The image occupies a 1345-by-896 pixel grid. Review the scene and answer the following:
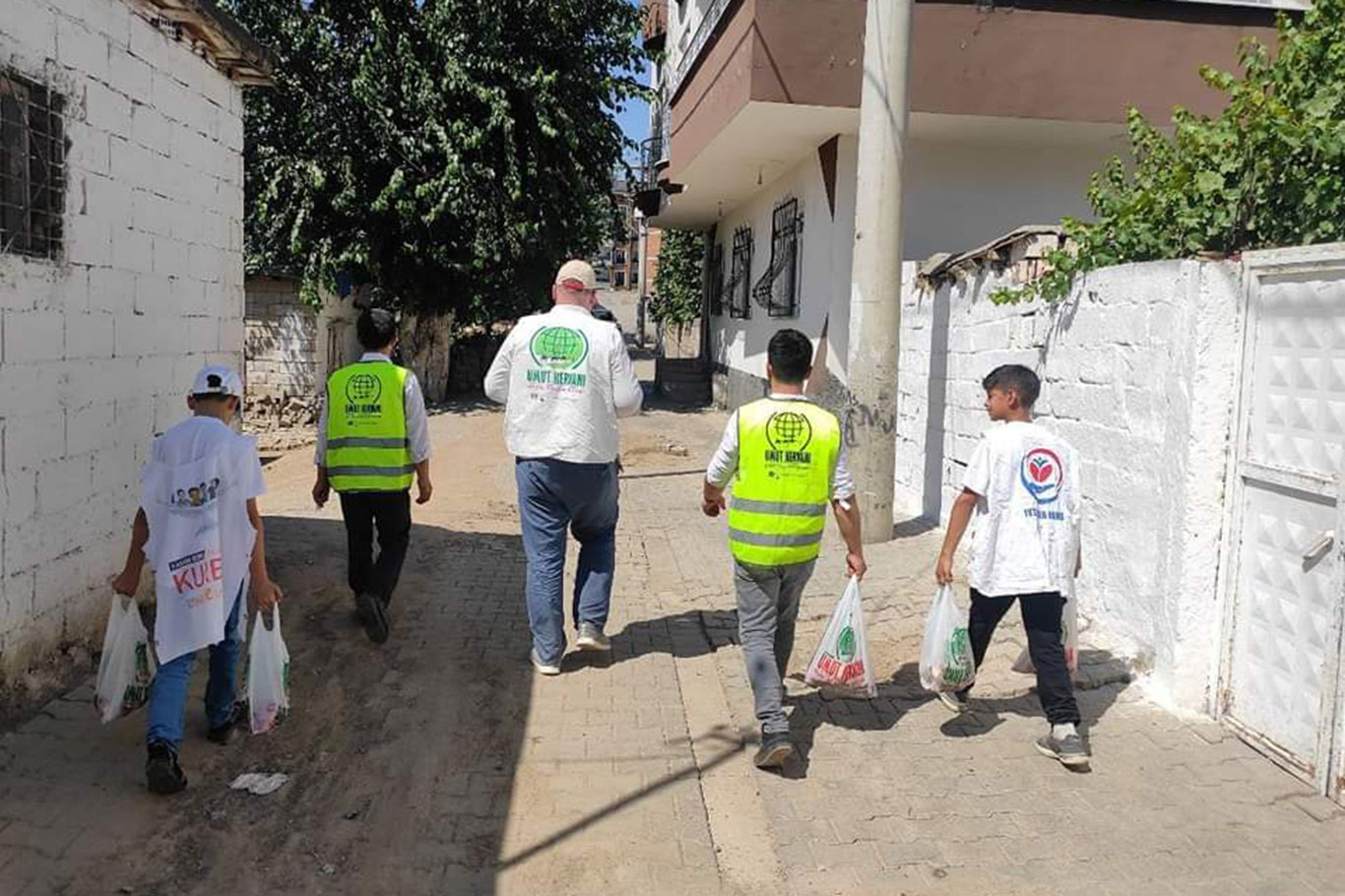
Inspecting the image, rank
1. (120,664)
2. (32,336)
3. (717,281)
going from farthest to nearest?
(717,281), (32,336), (120,664)

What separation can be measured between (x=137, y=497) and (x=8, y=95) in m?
1.97

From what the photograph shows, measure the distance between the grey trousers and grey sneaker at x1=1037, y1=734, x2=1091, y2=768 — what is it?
3.43 feet

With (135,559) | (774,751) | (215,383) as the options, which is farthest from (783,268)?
(135,559)

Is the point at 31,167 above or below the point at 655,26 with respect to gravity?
below

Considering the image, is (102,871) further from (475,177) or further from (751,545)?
(475,177)

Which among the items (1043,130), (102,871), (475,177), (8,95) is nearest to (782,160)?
(1043,130)

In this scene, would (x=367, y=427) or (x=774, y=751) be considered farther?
(x=367, y=427)

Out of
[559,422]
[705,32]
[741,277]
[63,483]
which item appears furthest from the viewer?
[741,277]

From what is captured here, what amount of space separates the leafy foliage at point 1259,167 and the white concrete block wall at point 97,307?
4.86m

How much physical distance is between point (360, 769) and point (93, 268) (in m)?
2.54

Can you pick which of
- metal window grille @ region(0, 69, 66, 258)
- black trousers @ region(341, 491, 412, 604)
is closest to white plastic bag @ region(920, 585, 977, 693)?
black trousers @ region(341, 491, 412, 604)

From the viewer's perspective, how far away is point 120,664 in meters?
3.74

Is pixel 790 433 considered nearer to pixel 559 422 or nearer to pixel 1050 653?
pixel 559 422

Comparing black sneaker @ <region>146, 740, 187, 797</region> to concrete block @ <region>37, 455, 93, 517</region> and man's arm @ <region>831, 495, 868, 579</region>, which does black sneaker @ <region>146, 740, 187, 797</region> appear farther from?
man's arm @ <region>831, 495, 868, 579</region>
